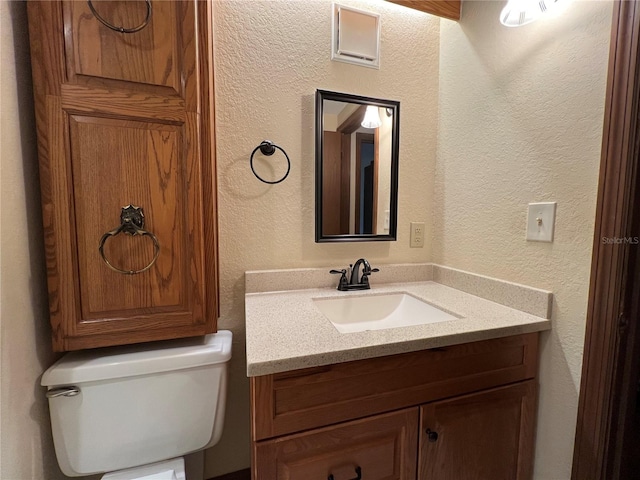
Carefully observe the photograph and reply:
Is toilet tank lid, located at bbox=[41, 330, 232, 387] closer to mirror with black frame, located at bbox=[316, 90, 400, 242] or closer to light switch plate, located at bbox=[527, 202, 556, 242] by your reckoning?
mirror with black frame, located at bbox=[316, 90, 400, 242]

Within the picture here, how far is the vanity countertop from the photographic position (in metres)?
0.65

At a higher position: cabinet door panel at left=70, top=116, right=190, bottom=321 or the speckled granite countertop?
cabinet door panel at left=70, top=116, right=190, bottom=321

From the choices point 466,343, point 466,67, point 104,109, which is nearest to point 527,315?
point 466,343

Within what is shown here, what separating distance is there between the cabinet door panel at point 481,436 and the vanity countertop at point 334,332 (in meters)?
0.20

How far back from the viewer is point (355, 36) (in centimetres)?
118

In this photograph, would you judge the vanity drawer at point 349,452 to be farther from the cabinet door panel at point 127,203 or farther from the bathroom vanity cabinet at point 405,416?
the cabinet door panel at point 127,203

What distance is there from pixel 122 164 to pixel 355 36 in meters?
1.03

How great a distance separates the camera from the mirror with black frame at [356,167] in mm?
1168

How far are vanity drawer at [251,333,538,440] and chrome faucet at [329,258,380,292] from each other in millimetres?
461

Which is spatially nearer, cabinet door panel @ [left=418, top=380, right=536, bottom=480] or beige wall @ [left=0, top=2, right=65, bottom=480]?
beige wall @ [left=0, top=2, right=65, bottom=480]

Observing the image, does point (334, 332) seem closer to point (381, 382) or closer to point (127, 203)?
point (381, 382)

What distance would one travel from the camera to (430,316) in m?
1.04

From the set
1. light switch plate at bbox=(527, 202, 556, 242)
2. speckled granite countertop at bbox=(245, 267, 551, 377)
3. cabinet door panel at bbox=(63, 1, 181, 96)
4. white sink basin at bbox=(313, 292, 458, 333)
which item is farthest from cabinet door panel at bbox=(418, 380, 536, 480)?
cabinet door panel at bbox=(63, 1, 181, 96)

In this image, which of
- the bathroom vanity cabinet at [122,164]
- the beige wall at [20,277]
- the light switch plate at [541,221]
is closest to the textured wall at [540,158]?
the light switch plate at [541,221]
